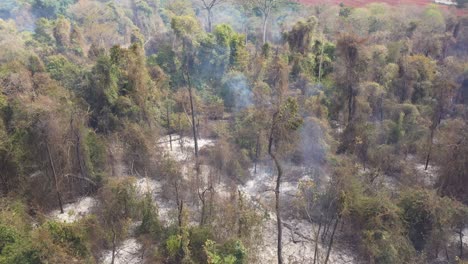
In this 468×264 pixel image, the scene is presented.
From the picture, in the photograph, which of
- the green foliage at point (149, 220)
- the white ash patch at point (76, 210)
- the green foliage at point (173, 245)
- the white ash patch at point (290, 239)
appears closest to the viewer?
the green foliage at point (173, 245)

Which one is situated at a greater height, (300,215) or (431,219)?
(431,219)

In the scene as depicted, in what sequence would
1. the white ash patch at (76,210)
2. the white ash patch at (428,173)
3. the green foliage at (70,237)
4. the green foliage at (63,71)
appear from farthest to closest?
the green foliage at (63,71), the white ash patch at (428,173), the white ash patch at (76,210), the green foliage at (70,237)

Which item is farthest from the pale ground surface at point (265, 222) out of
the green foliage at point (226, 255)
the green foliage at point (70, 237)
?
the green foliage at point (70, 237)

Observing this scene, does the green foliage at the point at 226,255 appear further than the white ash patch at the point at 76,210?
No

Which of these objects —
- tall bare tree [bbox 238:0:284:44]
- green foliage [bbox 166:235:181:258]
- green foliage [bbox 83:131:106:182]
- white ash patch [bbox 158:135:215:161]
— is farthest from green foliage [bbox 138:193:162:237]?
tall bare tree [bbox 238:0:284:44]

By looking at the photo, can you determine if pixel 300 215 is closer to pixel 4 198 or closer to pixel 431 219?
pixel 431 219

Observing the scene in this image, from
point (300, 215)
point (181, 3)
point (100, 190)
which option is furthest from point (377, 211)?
point (181, 3)

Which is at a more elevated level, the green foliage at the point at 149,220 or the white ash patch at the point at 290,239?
the green foliage at the point at 149,220

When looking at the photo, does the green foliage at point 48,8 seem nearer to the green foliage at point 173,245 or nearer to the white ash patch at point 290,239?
the white ash patch at point 290,239
